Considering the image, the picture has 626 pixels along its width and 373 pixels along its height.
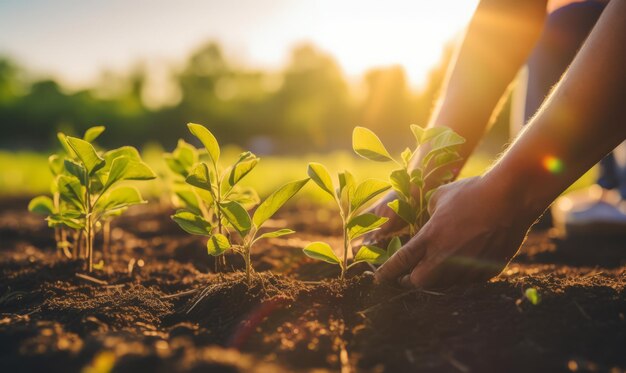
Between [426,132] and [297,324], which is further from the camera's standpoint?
[426,132]

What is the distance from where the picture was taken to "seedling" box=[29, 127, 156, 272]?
151 cm

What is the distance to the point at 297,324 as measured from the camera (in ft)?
4.14

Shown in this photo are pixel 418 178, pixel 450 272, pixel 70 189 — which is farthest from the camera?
pixel 70 189

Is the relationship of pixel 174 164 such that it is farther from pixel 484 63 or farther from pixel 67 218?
pixel 484 63

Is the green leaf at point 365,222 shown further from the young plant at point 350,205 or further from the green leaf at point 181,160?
the green leaf at point 181,160

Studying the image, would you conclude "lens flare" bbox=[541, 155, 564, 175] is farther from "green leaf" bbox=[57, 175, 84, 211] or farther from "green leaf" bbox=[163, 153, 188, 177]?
"green leaf" bbox=[57, 175, 84, 211]

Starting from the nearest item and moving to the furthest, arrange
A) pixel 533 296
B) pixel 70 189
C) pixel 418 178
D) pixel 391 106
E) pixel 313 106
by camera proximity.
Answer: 1. pixel 533 296
2. pixel 418 178
3. pixel 70 189
4. pixel 391 106
5. pixel 313 106

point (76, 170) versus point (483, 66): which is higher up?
point (483, 66)

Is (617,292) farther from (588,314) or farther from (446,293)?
(446,293)

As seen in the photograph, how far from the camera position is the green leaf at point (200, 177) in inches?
53.7

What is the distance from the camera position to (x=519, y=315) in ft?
3.97

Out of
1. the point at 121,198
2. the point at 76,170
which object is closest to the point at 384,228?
the point at 121,198

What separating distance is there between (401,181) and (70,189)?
1138mm

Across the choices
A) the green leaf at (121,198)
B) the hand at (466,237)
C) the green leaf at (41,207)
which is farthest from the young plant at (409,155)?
the green leaf at (41,207)
